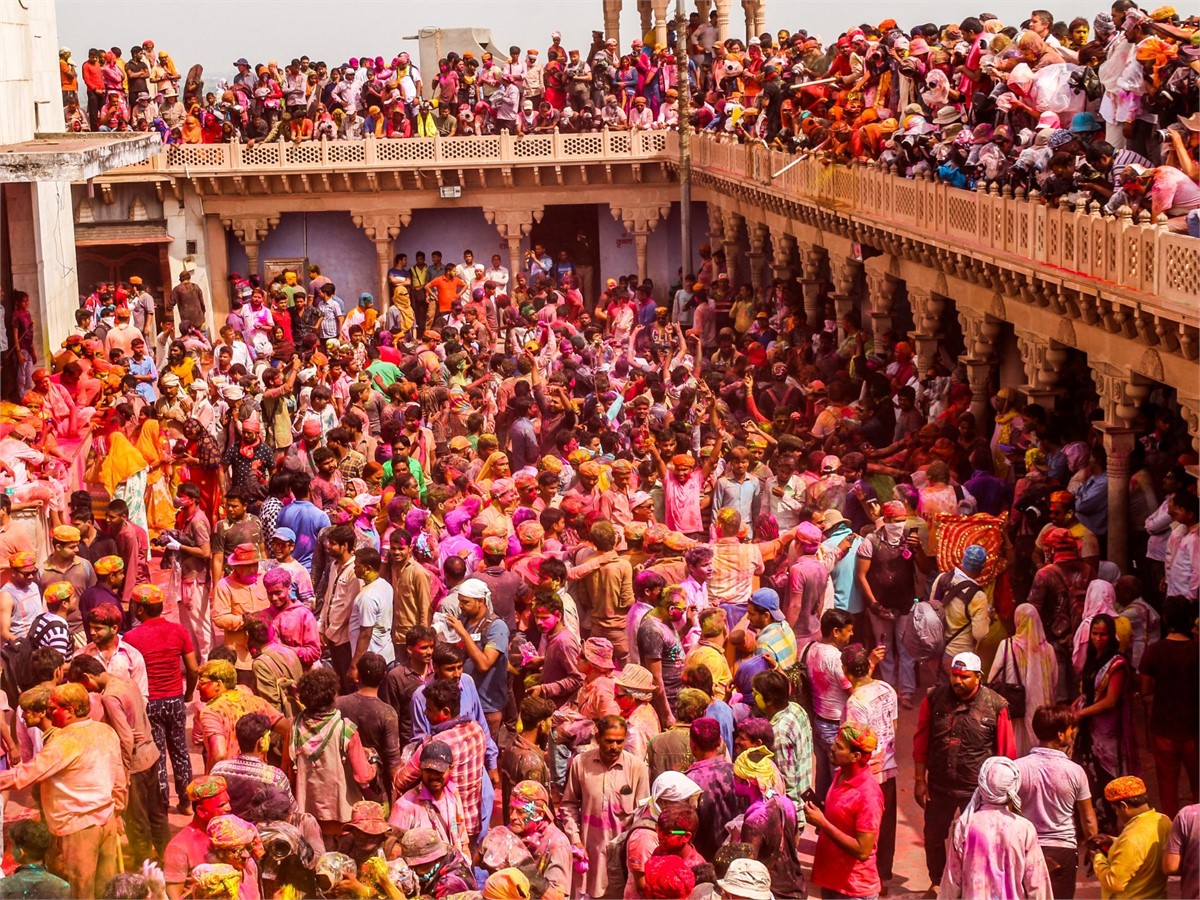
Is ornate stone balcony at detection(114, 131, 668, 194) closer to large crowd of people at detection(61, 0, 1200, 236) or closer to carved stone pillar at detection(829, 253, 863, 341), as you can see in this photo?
large crowd of people at detection(61, 0, 1200, 236)

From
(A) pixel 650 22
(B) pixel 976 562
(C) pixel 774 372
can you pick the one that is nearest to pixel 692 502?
(B) pixel 976 562

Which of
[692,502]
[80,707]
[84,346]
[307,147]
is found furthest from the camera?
[307,147]

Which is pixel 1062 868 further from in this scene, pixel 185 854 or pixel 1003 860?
pixel 185 854

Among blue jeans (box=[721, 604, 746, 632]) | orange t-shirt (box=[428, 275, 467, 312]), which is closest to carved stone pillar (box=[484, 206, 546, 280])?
orange t-shirt (box=[428, 275, 467, 312])

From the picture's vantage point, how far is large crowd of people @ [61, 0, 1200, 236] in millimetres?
14539

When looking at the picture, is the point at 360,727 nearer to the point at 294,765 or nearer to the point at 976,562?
the point at 294,765

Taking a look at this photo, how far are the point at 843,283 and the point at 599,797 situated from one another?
16118 mm

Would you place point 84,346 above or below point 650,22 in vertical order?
below

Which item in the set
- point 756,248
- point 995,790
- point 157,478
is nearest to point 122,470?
point 157,478

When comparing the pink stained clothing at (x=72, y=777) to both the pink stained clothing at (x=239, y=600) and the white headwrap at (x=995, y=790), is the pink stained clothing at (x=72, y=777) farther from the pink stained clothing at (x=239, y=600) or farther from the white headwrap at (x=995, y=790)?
the white headwrap at (x=995, y=790)

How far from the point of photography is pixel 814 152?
23.6 m

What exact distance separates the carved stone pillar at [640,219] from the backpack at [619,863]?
27.5 metres

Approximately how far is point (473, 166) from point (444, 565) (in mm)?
24675

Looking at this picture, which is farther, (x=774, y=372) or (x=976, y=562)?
(x=774, y=372)
